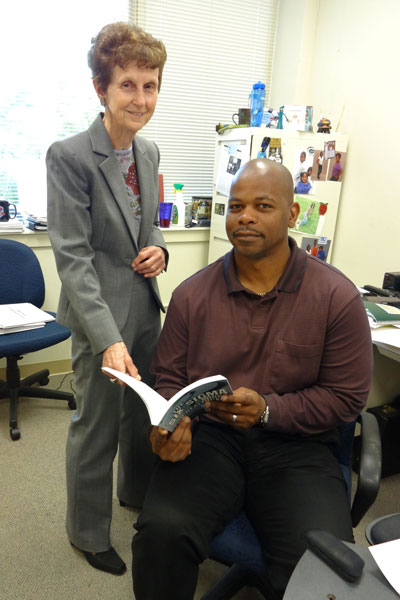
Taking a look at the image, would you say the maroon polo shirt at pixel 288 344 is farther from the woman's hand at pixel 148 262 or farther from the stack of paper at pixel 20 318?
the stack of paper at pixel 20 318

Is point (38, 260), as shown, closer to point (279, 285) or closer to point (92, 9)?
point (92, 9)

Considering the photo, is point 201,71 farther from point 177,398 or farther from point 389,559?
point 389,559

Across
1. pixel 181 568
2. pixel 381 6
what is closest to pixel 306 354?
pixel 181 568

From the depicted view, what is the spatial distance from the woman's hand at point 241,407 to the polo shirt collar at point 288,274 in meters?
0.30

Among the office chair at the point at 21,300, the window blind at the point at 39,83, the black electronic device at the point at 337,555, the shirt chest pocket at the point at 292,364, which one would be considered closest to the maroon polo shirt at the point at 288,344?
the shirt chest pocket at the point at 292,364

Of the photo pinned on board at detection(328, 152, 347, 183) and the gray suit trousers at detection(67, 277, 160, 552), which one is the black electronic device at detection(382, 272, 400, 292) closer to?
the photo pinned on board at detection(328, 152, 347, 183)

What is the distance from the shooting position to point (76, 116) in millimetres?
2852

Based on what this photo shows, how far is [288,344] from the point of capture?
4.21 feet

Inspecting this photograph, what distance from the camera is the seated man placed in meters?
1.11

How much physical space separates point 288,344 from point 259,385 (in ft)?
0.46

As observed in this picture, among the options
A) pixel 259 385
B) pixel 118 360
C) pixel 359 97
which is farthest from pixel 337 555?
pixel 359 97

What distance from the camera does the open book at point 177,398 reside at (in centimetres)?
101

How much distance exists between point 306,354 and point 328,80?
237 centimetres

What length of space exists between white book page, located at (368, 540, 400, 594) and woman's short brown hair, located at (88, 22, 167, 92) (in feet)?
4.09
